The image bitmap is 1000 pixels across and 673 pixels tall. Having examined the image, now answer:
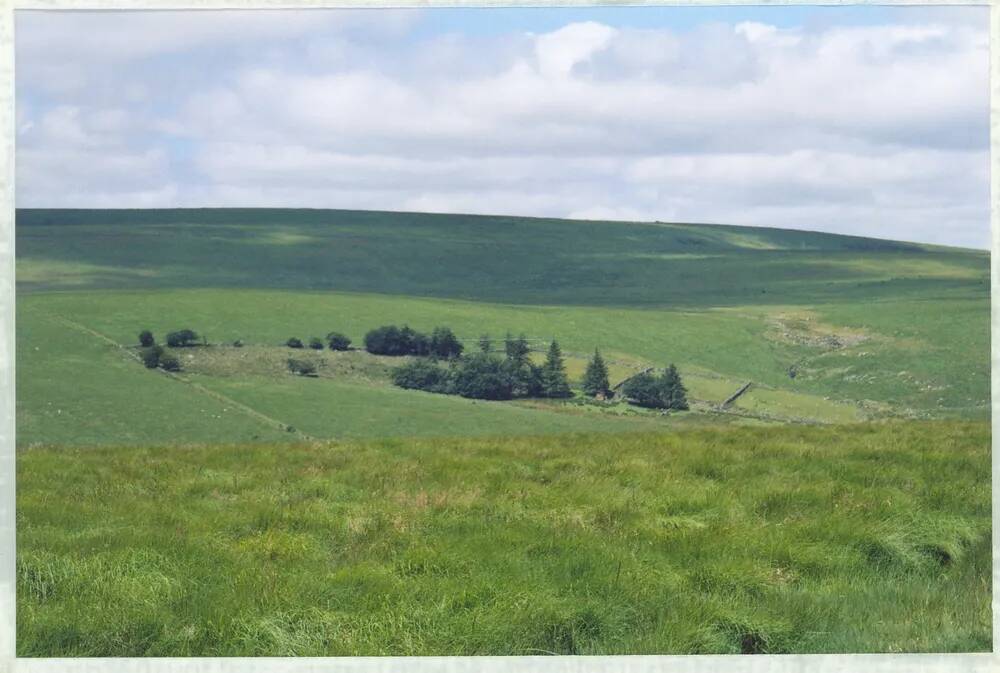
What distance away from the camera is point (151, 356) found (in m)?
74.1

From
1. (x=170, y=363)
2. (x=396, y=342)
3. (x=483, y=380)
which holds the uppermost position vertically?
(x=396, y=342)

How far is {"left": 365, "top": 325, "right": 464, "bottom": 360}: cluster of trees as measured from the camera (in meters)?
79.7

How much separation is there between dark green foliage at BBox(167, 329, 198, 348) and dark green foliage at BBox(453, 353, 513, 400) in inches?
868

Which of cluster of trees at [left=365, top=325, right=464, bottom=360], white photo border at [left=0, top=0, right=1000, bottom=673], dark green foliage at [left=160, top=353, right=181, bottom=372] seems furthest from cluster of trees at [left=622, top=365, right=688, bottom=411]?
white photo border at [left=0, top=0, right=1000, bottom=673]

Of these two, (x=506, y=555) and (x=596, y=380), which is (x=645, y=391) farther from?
(x=506, y=555)

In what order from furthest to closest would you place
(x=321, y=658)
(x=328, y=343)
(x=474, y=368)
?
(x=328, y=343), (x=474, y=368), (x=321, y=658)

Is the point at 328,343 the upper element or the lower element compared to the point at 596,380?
lower

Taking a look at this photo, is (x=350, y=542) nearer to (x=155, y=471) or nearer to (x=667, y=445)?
(x=155, y=471)

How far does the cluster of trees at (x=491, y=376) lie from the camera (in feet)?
205

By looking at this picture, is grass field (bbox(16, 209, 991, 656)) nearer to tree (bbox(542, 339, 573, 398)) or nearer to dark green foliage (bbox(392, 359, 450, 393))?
tree (bbox(542, 339, 573, 398))

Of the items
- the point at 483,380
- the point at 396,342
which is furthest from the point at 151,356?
the point at 483,380

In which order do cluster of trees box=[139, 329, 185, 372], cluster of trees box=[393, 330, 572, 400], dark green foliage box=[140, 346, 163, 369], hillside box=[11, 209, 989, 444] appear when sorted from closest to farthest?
hillside box=[11, 209, 989, 444] < cluster of trees box=[393, 330, 572, 400] < dark green foliage box=[140, 346, 163, 369] < cluster of trees box=[139, 329, 185, 372]

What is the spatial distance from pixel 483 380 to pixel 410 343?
1934 centimetres

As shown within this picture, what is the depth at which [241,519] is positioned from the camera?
1085 centimetres
